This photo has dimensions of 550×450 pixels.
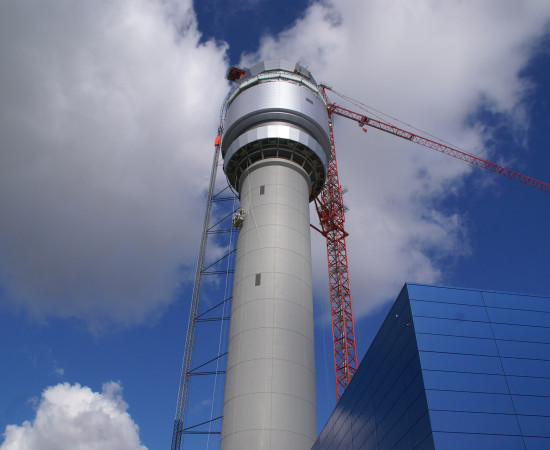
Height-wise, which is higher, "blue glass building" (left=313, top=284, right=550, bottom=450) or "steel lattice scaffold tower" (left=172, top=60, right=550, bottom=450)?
"steel lattice scaffold tower" (left=172, top=60, right=550, bottom=450)

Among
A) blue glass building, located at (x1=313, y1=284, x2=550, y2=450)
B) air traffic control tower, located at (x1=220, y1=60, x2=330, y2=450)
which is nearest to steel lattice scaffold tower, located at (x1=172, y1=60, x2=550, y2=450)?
air traffic control tower, located at (x1=220, y1=60, x2=330, y2=450)

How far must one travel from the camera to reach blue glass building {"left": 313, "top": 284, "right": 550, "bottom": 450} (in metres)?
20.9

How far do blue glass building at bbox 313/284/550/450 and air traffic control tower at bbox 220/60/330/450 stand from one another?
14605 mm

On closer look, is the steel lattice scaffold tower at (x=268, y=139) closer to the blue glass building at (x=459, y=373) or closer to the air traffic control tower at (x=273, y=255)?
the air traffic control tower at (x=273, y=255)

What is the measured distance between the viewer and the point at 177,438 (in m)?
52.1

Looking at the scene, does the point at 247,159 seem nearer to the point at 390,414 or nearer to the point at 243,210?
the point at 243,210

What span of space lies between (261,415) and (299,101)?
112 ft

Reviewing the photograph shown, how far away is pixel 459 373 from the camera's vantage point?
72.7 feet

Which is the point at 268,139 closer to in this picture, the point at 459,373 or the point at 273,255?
the point at 273,255

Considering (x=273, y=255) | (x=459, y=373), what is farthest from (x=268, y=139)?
(x=459, y=373)

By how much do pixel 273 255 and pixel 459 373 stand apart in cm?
2829

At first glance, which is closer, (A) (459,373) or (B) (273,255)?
(A) (459,373)

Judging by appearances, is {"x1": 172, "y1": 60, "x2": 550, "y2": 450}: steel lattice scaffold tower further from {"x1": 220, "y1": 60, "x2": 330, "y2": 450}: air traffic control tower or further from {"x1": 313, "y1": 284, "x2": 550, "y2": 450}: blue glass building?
{"x1": 313, "y1": 284, "x2": 550, "y2": 450}: blue glass building

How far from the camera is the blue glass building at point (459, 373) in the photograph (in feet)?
68.5
